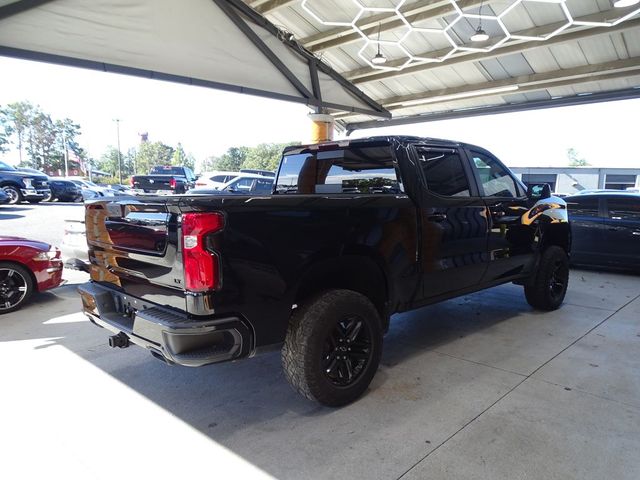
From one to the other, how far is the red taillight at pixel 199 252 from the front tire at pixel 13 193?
59.5 feet

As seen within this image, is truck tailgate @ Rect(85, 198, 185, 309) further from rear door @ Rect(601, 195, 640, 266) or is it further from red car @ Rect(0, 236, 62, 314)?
rear door @ Rect(601, 195, 640, 266)

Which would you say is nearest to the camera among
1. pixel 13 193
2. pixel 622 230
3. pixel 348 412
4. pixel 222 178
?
pixel 348 412

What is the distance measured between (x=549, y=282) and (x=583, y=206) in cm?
404

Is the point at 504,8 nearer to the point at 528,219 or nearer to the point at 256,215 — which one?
the point at 528,219

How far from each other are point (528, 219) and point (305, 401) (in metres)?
3.37

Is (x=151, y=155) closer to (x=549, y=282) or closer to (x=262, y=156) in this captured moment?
(x=262, y=156)

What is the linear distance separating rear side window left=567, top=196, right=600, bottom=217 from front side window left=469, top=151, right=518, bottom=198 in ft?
14.6

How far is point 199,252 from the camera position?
7.47 feet

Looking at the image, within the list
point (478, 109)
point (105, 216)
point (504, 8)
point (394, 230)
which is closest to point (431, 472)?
point (394, 230)

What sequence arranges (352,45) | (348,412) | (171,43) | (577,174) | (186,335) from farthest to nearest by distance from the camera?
(577,174), (352,45), (171,43), (348,412), (186,335)

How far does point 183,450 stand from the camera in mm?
2531

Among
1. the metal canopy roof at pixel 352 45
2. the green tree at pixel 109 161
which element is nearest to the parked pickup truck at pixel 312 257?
the metal canopy roof at pixel 352 45

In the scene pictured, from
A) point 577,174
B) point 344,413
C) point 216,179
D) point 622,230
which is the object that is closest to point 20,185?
point 216,179

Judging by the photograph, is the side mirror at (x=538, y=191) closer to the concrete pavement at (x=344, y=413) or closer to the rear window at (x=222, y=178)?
the concrete pavement at (x=344, y=413)
